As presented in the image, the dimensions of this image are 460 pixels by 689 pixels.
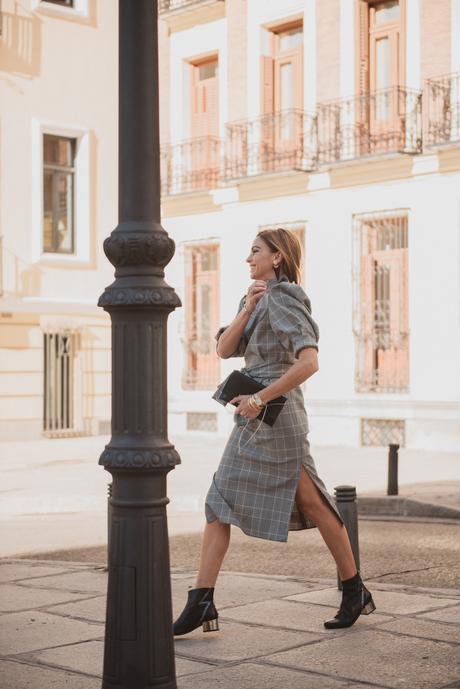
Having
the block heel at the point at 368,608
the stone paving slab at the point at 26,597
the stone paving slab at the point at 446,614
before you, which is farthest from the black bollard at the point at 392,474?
the block heel at the point at 368,608

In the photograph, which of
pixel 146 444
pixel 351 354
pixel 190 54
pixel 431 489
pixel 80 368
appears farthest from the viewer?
pixel 190 54

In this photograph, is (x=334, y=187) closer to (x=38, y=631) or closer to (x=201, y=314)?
(x=201, y=314)

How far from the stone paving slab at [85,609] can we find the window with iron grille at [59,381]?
20.0 metres

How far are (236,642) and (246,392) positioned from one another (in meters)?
1.19

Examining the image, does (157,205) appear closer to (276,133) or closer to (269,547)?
(269,547)

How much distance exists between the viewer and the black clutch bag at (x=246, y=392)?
6375 millimetres

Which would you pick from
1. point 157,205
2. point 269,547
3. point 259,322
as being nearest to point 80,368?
point 269,547

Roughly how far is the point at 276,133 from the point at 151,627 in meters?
24.1

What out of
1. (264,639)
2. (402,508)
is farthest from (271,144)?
(264,639)

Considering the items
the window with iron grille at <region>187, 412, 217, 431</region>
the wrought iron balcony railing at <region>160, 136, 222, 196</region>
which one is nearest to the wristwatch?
the window with iron grille at <region>187, 412, 217, 431</region>

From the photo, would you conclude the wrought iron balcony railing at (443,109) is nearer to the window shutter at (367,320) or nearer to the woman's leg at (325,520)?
the window shutter at (367,320)

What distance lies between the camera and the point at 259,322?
654 centimetres

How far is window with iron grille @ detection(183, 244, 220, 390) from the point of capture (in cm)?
2989

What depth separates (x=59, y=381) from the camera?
2764 cm
